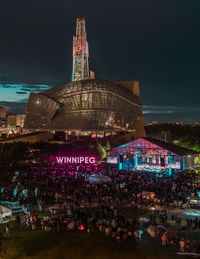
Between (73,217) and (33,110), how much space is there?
58387 mm

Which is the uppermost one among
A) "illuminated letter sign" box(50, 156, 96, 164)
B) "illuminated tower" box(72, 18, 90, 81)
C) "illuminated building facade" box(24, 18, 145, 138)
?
"illuminated tower" box(72, 18, 90, 81)

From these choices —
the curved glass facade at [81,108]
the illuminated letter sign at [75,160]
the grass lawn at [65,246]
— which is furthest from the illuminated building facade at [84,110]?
the grass lawn at [65,246]

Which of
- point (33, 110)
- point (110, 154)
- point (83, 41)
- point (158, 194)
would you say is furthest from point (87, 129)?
point (83, 41)

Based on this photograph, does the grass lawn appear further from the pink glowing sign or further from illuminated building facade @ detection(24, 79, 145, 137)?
illuminated building facade @ detection(24, 79, 145, 137)

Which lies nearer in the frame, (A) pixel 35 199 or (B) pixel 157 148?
(A) pixel 35 199

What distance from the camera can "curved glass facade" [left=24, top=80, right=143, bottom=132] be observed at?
66.6m

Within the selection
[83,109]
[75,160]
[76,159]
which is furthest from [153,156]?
[83,109]

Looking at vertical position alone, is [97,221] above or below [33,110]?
below

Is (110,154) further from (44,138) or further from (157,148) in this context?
(44,138)

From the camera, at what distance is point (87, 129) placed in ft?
208

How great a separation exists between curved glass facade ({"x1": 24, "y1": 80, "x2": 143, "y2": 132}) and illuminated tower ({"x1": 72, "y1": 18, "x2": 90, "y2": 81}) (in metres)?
39.7

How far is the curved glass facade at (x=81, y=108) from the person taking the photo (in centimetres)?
6662

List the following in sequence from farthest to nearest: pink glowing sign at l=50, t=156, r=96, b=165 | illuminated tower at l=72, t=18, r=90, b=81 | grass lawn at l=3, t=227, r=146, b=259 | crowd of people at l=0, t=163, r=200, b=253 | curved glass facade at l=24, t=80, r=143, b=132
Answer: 1. illuminated tower at l=72, t=18, r=90, b=81
2. curved glass facade at l=24, t=80, r=143, b=132
3. pink glowing sign at l=50, t=156, r=96, b=165
4. crowd of people at l=0, t=163, r=200, b=253
5. grass lawn at l=3, t=227, r=146, b=259

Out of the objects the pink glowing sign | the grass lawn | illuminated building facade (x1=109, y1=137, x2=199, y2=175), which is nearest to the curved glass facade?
the pink glowing sign
